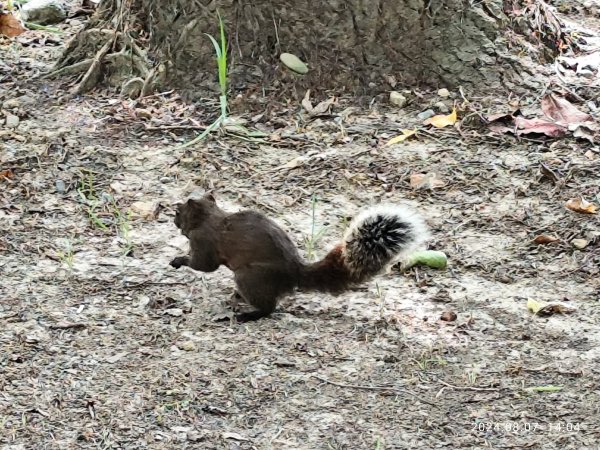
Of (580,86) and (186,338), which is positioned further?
(580,86)

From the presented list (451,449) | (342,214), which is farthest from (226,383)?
(342,214)

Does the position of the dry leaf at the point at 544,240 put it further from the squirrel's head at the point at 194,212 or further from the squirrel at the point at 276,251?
the squirrel's head at the point at 194,212

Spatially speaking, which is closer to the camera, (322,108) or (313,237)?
(313,237)

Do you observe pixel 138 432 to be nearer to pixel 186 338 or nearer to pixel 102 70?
pixel 186 338

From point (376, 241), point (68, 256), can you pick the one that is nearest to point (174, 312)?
point (68, 256)

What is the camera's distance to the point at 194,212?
450 centimetres

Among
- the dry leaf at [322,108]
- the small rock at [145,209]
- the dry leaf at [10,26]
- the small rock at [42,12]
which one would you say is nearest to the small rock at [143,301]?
the small rock at [145,209]

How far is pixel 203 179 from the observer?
541cm

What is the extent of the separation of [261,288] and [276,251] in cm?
17

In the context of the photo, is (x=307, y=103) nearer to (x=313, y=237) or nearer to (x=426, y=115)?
(x=426, y=115)

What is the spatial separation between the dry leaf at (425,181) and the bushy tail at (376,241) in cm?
123

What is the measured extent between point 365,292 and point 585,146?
1.85 meters

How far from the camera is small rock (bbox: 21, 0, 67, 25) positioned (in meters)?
7.27

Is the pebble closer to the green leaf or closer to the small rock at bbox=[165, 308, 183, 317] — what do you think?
the small rock at bbox=[165, 308, 183, 317]
